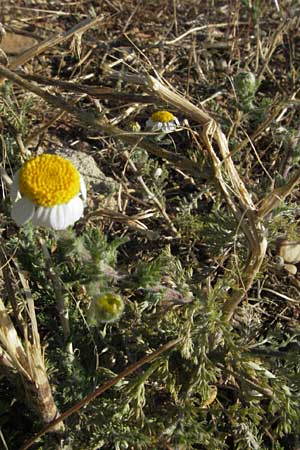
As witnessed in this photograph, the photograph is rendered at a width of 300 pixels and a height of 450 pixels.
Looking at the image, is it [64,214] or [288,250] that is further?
[288,250]

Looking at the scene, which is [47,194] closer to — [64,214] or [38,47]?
[64,214]

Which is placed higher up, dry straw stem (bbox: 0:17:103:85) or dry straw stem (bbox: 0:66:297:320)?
dry straw stem (bbox: 0:17:103:85)

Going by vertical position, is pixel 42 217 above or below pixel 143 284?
above

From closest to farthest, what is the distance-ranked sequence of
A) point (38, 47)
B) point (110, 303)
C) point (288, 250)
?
point (110, 303) < point (38, 47) < point (288, 250)

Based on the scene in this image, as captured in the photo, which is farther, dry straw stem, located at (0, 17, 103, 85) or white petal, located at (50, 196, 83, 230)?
dry straw stem, located at (0, 17, 103, 85)

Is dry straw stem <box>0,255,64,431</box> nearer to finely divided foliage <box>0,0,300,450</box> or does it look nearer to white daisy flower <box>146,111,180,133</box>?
finely divided foliage <box>0,0,300,450</box>

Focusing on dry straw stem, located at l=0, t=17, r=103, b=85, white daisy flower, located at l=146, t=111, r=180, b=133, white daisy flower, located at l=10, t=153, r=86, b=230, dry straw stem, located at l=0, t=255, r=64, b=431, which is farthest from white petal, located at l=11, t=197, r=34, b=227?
white daisy flower, located at l=146, t=111, r=180, b=133

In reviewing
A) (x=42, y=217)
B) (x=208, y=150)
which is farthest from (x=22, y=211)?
(x=208, y=150)

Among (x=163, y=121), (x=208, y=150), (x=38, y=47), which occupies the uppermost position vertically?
(x=38, y=47)
